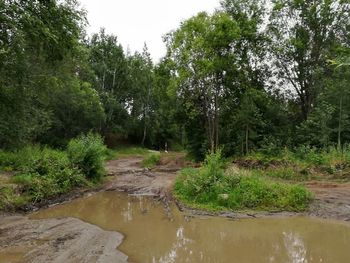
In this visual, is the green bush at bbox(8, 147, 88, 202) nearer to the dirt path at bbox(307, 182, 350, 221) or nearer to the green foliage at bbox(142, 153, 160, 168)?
the dirt path at bbox(307, 182, 350, 221)

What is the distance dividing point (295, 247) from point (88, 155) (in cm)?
1173

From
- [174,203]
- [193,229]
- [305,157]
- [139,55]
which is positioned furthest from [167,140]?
[193,229]

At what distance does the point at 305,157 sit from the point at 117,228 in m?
13.5

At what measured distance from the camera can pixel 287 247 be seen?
27.5 feet

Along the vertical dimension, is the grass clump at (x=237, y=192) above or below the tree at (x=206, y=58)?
below

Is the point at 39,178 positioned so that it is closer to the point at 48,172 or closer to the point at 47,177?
the point at 47,177

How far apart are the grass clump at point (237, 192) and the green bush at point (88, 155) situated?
17.9ft

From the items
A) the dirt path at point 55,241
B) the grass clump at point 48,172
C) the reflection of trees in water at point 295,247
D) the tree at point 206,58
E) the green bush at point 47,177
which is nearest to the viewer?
the dirt path at point 55,241

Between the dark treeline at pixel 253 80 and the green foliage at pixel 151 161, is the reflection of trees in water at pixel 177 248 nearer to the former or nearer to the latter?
the dark treeline at pixel 253 80

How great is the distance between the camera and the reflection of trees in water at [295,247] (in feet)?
24.8

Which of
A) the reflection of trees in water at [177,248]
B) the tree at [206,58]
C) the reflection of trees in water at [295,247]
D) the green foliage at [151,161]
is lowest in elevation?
the reflection of trees in water at [177,248]

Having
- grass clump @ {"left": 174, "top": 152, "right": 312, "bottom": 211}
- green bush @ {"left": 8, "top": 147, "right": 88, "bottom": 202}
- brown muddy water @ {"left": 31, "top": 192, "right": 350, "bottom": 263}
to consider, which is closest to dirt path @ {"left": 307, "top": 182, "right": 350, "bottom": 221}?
grass clump @ {"left": 174, "top": 152, "right": 312, "bottom": 211}

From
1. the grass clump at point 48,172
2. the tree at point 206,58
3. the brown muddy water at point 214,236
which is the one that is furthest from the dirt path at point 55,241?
the tree at point 206,58

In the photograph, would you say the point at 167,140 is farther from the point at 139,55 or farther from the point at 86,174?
the point at 86,174
